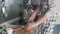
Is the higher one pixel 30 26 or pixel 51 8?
pixel 51 8

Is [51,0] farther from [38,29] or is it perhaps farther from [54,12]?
[38,29]

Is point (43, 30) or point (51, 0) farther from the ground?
point (51, 0)

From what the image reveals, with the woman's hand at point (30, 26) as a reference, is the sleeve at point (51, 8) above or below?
above

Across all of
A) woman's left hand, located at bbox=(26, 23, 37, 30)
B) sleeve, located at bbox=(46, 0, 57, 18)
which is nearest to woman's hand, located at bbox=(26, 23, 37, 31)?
woman's left hand, located at bbox=(26, 23, 37, 30)

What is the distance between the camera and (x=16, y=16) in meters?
1.01

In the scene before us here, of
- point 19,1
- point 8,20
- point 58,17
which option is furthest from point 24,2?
point 58,17

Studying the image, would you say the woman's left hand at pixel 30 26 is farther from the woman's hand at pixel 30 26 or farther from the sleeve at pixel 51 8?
the sleeve at pixel 51 8

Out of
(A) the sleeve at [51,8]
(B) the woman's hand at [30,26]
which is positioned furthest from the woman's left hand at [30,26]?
(A) the sleeve at [51,8]

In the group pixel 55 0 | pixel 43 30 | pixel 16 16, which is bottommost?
pixel 43 30

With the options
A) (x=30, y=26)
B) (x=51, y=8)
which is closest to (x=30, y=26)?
(x=30, y=26)

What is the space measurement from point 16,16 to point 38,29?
0.19 metres

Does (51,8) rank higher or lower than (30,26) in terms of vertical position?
higher

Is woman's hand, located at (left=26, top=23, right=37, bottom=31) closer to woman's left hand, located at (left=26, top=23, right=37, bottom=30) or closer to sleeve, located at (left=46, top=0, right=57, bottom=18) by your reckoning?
woman's left hand, located at (left=26, top=23, right=37, bottom=30)

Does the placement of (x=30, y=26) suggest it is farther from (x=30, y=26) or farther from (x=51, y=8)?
(x=51, y=8)
